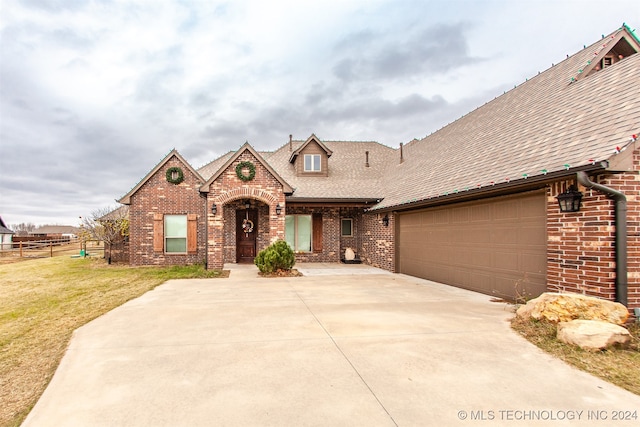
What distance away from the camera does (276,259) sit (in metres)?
11.7

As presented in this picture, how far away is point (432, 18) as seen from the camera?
11.0 meters

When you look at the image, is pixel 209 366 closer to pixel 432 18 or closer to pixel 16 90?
pixel 432 18

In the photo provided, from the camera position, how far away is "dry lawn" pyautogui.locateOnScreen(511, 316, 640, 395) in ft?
11.7

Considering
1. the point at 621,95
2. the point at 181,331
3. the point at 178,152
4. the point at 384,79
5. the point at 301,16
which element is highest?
the point at 384,79

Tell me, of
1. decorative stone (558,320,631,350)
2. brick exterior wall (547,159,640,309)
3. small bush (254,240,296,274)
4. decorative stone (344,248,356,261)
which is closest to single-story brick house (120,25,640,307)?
brick exterior wall (547,159,640,309)

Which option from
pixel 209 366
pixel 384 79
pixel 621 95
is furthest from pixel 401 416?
pixel 384 79

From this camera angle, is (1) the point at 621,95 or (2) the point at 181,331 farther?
(1) the point at 621,95

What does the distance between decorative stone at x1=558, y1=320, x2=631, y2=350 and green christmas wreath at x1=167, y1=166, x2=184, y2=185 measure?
15.2 m

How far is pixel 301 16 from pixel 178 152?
328 inches

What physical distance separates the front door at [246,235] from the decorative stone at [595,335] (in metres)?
13.3

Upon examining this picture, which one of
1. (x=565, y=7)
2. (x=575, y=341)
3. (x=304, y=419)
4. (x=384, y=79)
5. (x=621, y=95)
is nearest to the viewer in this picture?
(x=304, y=419)

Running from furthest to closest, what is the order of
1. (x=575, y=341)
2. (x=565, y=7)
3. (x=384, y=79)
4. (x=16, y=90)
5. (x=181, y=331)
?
(x=384, y=79)
(x=16, y=90)
(x=565, y=7)
(x=181, y=331)
(x=575, y=341)

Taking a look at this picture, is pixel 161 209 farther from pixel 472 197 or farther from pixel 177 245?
pixel 472 197

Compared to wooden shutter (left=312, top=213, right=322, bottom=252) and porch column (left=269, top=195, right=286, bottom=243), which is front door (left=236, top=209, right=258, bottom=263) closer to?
porch column (left=269, top=195, right=286, bottom=243)
